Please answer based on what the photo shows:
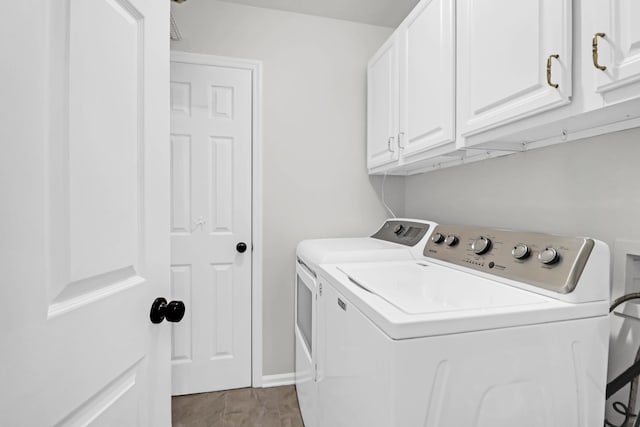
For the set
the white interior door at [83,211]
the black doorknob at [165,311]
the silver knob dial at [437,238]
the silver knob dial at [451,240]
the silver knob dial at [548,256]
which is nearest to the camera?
the white interior door at [83,211]

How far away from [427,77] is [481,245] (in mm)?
798

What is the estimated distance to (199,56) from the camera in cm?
200

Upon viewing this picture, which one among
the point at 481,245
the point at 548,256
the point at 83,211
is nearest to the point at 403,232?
the point at 481,245

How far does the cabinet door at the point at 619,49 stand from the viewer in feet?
2.29

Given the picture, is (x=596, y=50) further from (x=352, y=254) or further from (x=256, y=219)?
(x=256, y=219)

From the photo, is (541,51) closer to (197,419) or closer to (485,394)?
(485,394)

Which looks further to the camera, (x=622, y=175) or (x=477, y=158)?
(x=477, y=158)

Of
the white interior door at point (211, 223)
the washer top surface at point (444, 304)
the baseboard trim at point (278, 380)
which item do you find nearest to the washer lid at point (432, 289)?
the washer top surface at point (444, 304)

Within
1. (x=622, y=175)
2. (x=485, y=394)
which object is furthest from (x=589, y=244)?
(x=485, y=394)

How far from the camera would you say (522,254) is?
1.04 metres

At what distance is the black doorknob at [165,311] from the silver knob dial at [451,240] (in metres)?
1.15

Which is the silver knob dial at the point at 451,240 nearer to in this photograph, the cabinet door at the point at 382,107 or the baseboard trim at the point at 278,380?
the cabinet door at the point at 382,107

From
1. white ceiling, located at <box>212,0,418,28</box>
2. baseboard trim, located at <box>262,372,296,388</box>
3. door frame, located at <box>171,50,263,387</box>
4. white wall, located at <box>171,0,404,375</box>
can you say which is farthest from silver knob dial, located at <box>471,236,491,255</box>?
white ceiling, located at <box>212,0,418,28</box>

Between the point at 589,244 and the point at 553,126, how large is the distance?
15.6 inches
